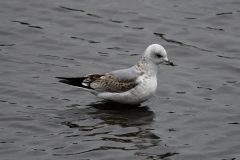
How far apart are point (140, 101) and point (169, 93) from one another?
876mm

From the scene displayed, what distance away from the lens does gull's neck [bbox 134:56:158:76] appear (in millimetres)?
A: 12336

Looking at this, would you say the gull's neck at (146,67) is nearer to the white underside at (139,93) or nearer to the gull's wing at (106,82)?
the white underside at (139,93)

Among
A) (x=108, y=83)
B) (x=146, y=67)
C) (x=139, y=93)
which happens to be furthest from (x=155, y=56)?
(x=108, y=83)

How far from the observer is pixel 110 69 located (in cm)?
1387

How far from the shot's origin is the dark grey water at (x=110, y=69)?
34.9ft

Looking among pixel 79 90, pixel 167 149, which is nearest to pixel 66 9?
pixel 79 90

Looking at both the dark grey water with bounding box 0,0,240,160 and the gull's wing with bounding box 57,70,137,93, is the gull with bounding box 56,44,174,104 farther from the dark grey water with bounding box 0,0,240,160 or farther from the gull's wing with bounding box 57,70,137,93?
the dark grey water with bounding box 0,0,240,160

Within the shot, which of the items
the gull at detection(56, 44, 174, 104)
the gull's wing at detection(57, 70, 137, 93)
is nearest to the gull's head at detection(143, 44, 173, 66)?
the gull at detection(56, 44, 174, 104)

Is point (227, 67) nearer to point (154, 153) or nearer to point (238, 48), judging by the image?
point (238, 48)

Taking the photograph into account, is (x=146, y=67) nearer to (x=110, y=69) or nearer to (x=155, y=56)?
(x=155, y=56)

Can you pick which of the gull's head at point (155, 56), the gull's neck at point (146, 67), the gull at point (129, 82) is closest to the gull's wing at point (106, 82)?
the gull at point (129, 82)

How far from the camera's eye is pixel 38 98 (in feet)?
40.6

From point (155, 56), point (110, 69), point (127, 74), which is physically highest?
point (155, 56)

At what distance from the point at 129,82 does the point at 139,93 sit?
0.26 metres
